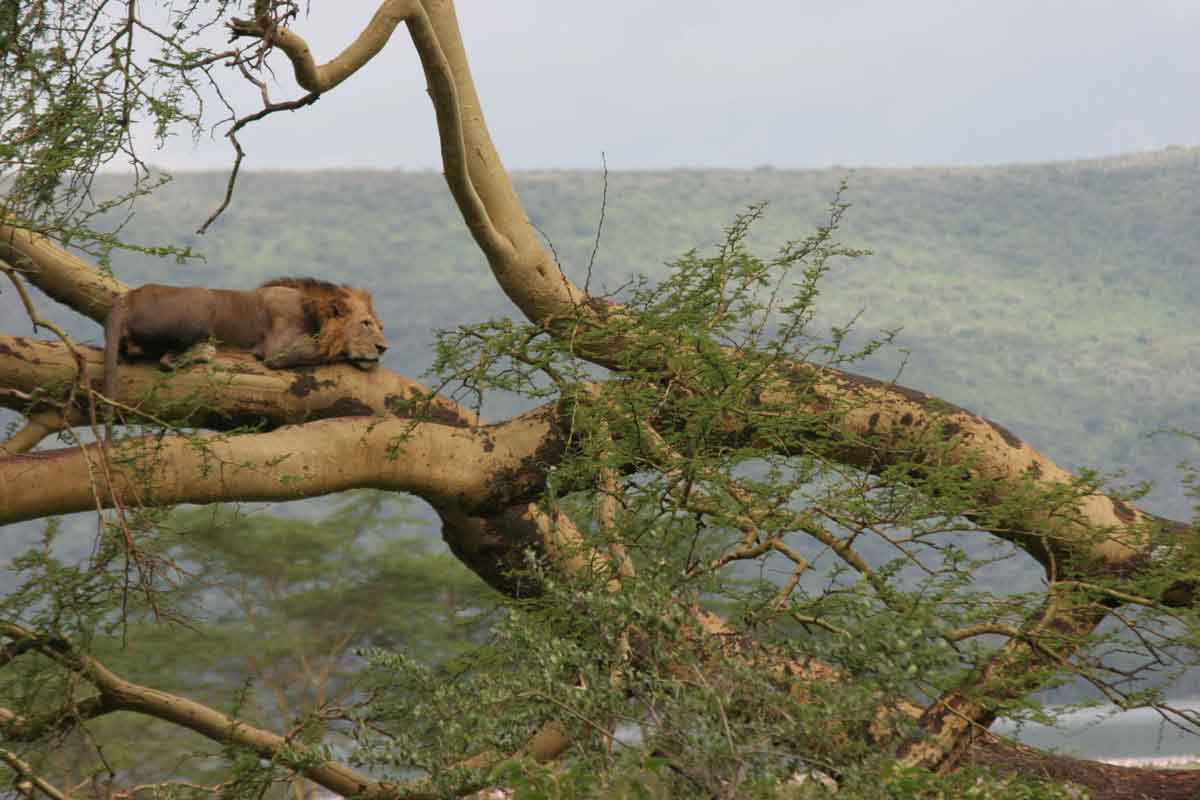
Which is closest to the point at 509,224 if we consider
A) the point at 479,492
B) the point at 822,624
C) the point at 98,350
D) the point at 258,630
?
the point at 479,492

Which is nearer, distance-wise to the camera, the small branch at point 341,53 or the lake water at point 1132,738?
the small branch at point 341,53

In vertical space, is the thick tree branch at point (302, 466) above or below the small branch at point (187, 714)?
above

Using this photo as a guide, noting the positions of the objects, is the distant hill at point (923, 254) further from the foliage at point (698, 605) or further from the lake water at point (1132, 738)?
the foliage at point (698, 605)

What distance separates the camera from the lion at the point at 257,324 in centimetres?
536

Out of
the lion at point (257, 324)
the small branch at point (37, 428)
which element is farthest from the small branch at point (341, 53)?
the small branch at point (37, 428)

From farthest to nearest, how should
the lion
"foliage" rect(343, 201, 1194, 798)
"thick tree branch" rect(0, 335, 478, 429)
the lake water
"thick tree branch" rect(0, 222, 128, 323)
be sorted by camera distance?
the lake water
"thick tree branch" rect(0, 222, 128, 323)
the lion
"thick tree branch" rect(0, 335, 478, 429)
"foliage" rect(343, 201, 1194, 798)

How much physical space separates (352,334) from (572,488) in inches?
44.8

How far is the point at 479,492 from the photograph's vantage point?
5.79 meters

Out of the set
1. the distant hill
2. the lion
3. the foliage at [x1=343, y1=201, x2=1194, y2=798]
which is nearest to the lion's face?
the lion

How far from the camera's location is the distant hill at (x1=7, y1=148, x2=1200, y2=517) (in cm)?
5247

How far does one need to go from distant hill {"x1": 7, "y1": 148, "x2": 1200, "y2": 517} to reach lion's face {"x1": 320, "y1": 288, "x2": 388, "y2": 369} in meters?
44.9

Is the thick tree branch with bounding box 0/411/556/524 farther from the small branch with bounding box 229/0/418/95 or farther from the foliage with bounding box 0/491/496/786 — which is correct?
the foliage with bounding box 0/491/496/786

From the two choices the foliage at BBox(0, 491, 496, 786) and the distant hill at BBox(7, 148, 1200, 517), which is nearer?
the foliage at BBox(0, 491, 496, 786)

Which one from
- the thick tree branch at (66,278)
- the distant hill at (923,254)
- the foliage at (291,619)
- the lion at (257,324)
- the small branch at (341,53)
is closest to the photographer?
the small branch at (341,53)
